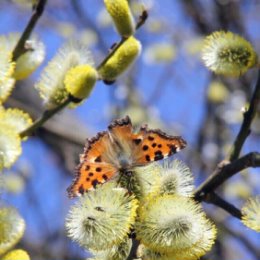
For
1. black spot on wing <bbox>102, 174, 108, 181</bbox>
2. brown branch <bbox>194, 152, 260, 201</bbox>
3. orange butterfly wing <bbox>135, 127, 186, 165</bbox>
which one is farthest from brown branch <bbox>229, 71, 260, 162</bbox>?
black spot on wing <bbox>102, 174, 108, 181</bbox>

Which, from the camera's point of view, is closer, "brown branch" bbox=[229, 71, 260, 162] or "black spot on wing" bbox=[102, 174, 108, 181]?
"black spot on wing" bbox=[102, 174, 108, 181]

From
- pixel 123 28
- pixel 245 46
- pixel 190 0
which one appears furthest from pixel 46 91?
pixel 190 0

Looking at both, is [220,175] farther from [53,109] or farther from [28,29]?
[28,29]

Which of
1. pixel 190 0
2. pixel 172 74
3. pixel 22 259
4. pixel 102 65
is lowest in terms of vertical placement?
pixel 172 74

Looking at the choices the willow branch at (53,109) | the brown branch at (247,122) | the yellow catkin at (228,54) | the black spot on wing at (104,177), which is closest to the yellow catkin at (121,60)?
the willow branch at (53,109)

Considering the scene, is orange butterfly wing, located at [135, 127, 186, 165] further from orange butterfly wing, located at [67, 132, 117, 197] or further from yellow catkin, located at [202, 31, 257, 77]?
yellow catkin, located at [202, 31, 257, 77]

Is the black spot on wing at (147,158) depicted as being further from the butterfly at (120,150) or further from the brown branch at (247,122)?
the brown branch at (247,122)

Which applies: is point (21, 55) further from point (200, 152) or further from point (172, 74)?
point (172, 74)
